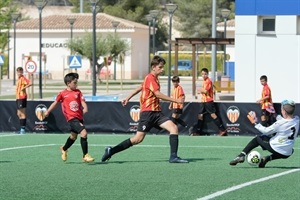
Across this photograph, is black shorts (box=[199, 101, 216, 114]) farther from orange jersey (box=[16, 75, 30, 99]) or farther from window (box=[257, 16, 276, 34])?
window (box=[257, 16, 276, 34])

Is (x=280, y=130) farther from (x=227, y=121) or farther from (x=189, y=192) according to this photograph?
(x=227, y=121)

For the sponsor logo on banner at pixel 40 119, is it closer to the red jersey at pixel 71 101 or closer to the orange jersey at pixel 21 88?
the orange jersey at pixel 21 88

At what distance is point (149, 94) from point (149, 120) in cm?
46

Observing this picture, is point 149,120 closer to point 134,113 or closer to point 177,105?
point 177,105

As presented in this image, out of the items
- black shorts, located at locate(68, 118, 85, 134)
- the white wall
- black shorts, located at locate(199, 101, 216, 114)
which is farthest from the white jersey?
the white wall

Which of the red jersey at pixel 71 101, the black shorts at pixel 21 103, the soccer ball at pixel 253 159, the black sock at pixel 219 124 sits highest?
the red jersey at pixel 71 101

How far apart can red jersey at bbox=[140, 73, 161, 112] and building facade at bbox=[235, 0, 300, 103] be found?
21.9 meters

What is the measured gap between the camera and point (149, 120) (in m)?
16.4

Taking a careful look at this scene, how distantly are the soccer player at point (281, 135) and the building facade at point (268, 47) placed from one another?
22535mm

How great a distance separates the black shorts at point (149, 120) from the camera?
16.4 metres

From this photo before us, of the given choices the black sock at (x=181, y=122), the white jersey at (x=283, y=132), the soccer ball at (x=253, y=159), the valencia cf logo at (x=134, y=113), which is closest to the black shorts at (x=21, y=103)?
the valencia cf logo at (x=134, y=113)

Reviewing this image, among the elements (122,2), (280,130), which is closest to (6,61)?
(122,2)

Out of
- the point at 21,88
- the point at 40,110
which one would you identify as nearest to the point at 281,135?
the point at 21,88

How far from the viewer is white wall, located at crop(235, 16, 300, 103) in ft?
124
